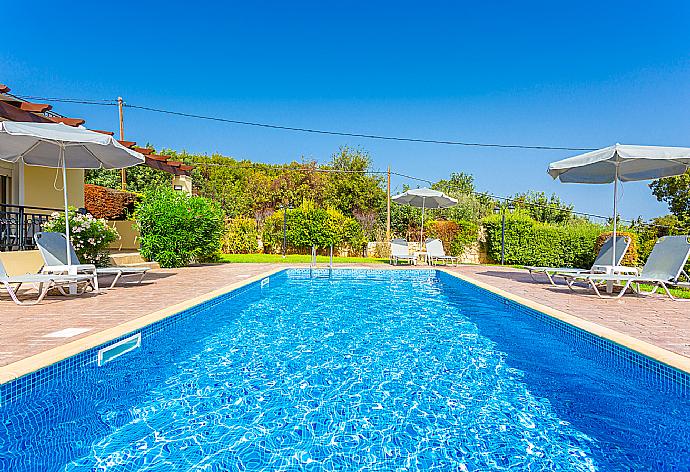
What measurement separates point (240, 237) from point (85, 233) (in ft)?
31.8

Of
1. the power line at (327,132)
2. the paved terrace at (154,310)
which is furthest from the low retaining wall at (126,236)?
the power line at (327,132)

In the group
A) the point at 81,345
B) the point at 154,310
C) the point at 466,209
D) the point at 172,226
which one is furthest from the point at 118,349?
the point at 466,209

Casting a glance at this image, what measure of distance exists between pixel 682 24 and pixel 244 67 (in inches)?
736

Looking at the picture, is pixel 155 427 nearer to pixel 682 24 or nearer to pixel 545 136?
pixel 682 24

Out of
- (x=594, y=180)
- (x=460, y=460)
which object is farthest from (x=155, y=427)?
(x=594, y=180)

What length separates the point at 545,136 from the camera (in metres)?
28.0

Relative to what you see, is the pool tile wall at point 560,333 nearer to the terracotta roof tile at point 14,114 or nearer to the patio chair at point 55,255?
the patio chair at point 55,255

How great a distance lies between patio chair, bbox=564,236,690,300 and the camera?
24.7 ft

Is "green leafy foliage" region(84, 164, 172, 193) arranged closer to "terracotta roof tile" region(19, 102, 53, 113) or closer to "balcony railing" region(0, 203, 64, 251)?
"terracotta roof tile" region(19, 102, 53, 113)

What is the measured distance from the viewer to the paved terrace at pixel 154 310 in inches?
173

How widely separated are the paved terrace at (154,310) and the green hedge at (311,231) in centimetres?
966

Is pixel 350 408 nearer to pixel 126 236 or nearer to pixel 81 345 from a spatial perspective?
pixel 81 345

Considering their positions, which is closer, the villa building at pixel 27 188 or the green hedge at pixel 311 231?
the villa building at pixel 27 188

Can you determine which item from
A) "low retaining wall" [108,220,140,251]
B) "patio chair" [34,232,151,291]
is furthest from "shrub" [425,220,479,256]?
"patio chair" [34,232,151,291]
